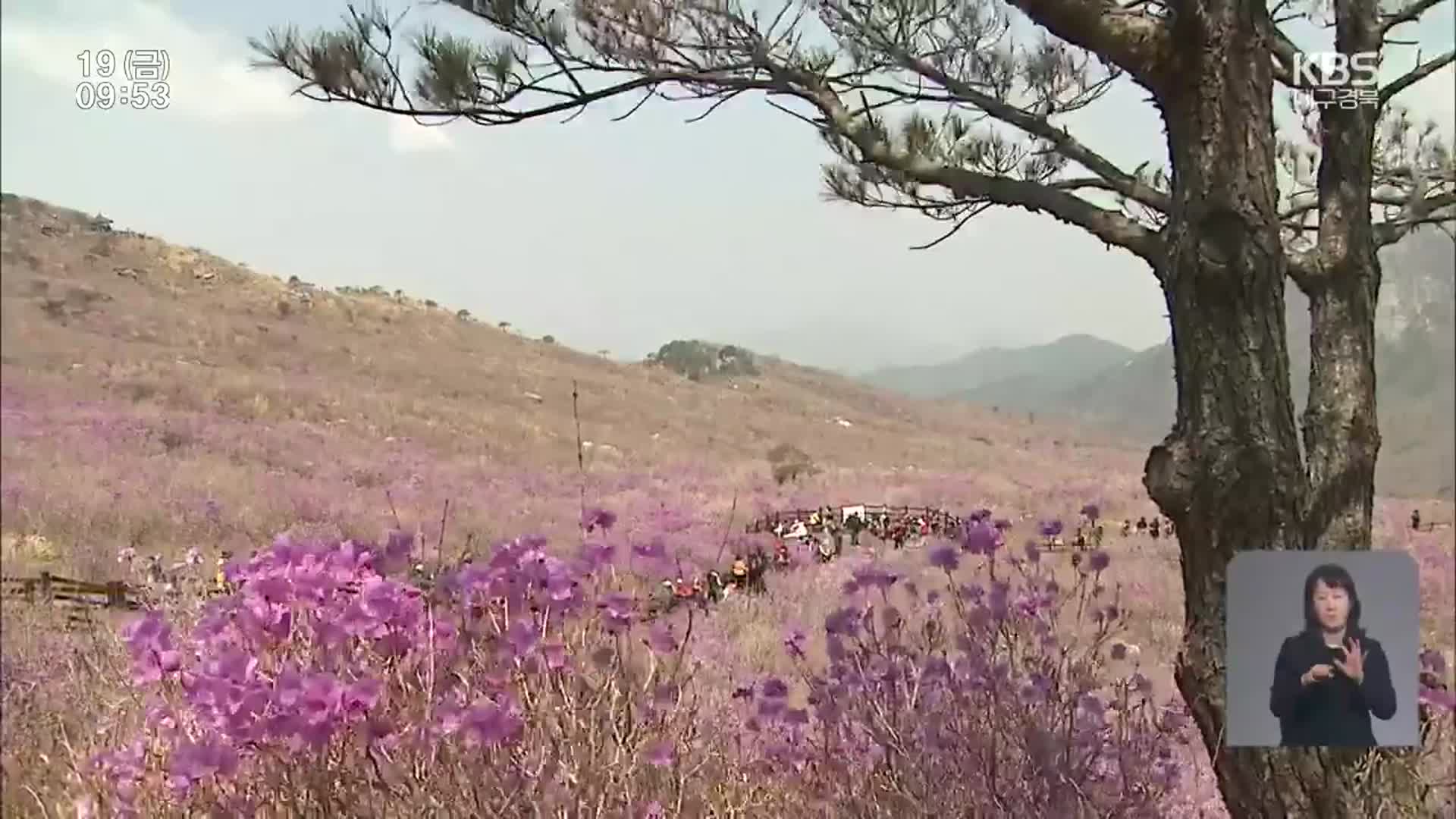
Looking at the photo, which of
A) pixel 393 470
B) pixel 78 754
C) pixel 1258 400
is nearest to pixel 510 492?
pixel 393 470

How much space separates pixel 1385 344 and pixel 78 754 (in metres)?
86.0

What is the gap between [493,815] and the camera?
1.91 m

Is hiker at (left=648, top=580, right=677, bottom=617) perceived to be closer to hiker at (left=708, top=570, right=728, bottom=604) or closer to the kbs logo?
hiker at (left=708, top=570, right=728, bottom=604)

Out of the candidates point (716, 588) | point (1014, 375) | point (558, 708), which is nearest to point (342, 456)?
point (716, 588)

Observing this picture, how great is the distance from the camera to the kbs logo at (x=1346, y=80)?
2812mm

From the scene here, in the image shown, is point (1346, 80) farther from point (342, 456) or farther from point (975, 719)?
point (342, 456)

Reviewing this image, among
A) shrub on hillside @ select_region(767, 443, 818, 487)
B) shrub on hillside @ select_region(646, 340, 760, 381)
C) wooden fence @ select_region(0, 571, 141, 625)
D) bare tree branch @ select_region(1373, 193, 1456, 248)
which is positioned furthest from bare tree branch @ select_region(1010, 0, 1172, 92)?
shrub on hillside @ select_region(646, 340, 760, 381)

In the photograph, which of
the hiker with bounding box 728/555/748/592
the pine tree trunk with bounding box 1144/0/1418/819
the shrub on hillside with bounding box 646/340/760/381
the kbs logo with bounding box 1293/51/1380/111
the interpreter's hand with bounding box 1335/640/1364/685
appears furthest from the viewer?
the shrub on hillside with bounding box 646/340/760/381

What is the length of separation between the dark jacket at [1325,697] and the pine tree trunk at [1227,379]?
370 mm

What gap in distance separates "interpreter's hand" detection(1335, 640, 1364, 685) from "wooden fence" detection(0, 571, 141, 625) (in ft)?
14.4

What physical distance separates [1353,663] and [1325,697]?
7 centimetres

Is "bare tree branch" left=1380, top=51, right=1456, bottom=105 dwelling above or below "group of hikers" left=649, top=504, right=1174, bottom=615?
above

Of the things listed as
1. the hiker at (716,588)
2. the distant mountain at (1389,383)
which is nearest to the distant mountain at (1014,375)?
the distant mountain at (1389,383)

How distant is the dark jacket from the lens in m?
1.76
